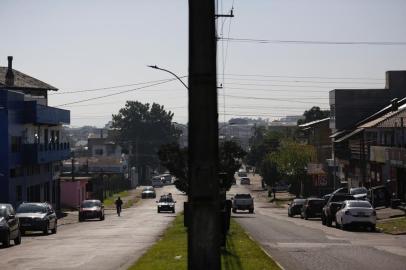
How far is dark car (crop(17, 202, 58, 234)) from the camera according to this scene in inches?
1469

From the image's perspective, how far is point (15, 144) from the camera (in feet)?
193

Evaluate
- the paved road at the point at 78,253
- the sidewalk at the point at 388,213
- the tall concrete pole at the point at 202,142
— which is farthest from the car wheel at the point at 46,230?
the tall concrete pole at the point at 202,142

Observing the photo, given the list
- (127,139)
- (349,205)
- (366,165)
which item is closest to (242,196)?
(366,165)

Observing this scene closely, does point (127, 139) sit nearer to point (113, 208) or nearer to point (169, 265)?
point (113, 208)

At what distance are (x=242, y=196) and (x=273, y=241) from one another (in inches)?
1532

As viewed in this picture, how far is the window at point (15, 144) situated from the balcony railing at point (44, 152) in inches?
40.0

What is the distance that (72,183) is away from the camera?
8319 cm

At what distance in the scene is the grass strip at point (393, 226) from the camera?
35531 millimetres

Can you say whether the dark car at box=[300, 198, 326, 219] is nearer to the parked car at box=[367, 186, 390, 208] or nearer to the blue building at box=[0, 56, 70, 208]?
the parked car at box=[367, 186, 390, 208]

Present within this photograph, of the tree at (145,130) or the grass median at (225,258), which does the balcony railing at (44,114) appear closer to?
the grass median at (225,258)

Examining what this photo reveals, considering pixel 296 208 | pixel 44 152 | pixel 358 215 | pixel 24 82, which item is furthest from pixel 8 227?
pixel 24 82

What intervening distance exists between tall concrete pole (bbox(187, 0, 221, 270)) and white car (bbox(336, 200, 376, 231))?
28.2 metres

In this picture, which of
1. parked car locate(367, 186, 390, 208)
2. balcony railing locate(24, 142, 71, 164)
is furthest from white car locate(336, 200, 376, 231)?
balcony railing locate(24, 142, 71, 164)

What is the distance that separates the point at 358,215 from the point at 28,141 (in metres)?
33.8
